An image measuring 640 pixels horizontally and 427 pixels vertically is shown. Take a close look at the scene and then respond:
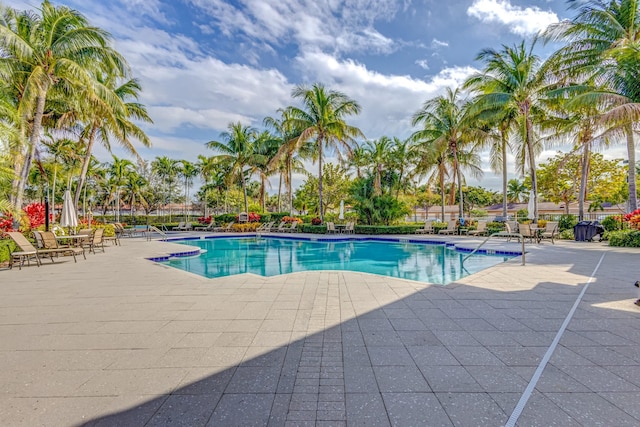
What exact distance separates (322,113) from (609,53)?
492 inches

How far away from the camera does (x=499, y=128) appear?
17297 millimetres

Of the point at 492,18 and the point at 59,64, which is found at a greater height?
the point at 492,18

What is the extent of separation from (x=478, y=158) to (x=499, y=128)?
18.9 feet

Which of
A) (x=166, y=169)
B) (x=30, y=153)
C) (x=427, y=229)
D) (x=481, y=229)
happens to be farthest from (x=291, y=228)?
(x=166, y=169)

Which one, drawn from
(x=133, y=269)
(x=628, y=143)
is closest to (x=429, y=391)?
(x=133, y=269)

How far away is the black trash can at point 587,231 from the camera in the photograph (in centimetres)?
1263

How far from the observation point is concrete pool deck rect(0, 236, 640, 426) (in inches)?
74.5

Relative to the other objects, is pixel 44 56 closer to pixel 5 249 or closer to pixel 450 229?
pixel 5 249

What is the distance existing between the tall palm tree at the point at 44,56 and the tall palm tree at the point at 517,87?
16124 mm

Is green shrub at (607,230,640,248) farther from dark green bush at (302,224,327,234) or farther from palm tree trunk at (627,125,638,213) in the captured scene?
dark green bush at (302,224,327,234)

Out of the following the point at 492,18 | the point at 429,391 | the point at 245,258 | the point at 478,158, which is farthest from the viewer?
the point at 478,158

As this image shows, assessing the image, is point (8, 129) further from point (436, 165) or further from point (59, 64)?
point (436, 165)

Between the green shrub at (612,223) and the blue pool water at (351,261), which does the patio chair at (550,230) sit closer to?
the green shrub at (612,223)

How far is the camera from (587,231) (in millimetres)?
12688
